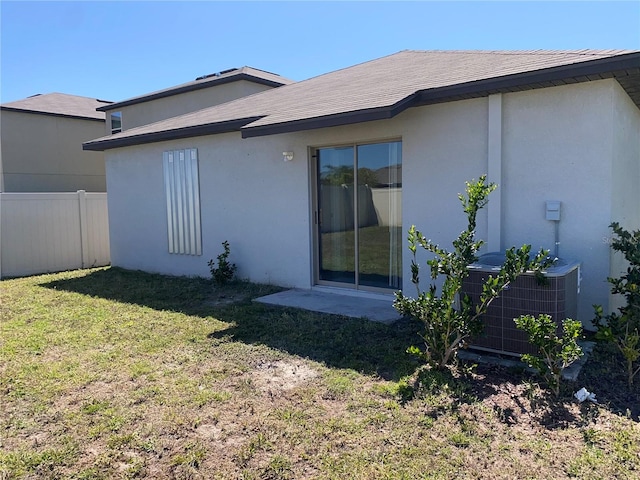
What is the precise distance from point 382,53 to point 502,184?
622 cm

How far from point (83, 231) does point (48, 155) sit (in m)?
8.04

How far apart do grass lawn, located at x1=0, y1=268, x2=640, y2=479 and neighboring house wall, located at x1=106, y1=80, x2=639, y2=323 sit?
5.30ft

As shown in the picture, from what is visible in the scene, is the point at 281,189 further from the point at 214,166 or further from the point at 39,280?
the point at 39,280

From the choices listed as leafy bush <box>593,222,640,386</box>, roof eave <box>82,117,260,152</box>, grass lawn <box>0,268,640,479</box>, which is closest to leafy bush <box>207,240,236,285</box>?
roof eave <box>82,117,260,152</box>

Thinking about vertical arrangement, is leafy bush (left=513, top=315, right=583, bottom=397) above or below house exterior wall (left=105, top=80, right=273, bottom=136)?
below

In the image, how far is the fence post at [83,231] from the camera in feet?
40.2

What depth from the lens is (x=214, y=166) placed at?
30.4 ft

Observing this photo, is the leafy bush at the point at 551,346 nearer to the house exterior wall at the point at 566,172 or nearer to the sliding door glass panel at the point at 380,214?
the house exterior wall at the point at 566,172

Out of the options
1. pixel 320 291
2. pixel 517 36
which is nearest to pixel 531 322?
pixel 320 291

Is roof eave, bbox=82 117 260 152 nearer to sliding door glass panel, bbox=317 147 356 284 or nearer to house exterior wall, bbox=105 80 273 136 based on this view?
sliding door glass panel, bbox=317 147 356 284

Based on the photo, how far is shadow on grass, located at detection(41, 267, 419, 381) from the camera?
4.89m

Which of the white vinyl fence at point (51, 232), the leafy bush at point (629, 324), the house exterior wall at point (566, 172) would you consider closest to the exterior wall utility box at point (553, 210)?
the house exterior wall at point (566, 172)

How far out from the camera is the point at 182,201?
9.98 meters

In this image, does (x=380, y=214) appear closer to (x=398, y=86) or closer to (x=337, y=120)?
(x=337, y=120)
